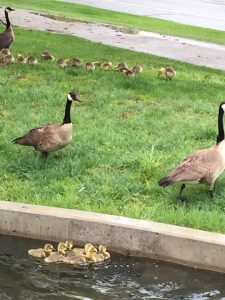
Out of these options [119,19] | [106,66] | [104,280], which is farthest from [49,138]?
[119,19]

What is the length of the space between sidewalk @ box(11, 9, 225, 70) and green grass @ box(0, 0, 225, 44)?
0.95 metres

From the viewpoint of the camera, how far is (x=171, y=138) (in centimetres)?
988

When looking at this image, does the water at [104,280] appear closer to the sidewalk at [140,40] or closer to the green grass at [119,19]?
the sidewalk at [140,40]

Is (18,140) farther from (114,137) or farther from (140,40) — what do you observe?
Result: (140,40)

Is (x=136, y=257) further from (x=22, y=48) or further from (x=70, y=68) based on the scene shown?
(x=22, y=48)

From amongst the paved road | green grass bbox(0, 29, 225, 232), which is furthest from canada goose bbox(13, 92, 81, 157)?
the paved road

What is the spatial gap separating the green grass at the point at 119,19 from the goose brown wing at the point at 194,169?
13.4 metres

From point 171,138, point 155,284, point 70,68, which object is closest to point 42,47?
point 70,68

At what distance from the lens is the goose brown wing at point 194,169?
296 inches

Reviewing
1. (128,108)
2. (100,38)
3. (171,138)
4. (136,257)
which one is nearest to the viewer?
(136,257)

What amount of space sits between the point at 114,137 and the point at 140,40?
10.3m

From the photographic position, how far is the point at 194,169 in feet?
24.9

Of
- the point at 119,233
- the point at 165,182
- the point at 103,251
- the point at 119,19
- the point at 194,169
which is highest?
the point at 119,19

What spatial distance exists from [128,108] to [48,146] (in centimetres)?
315
